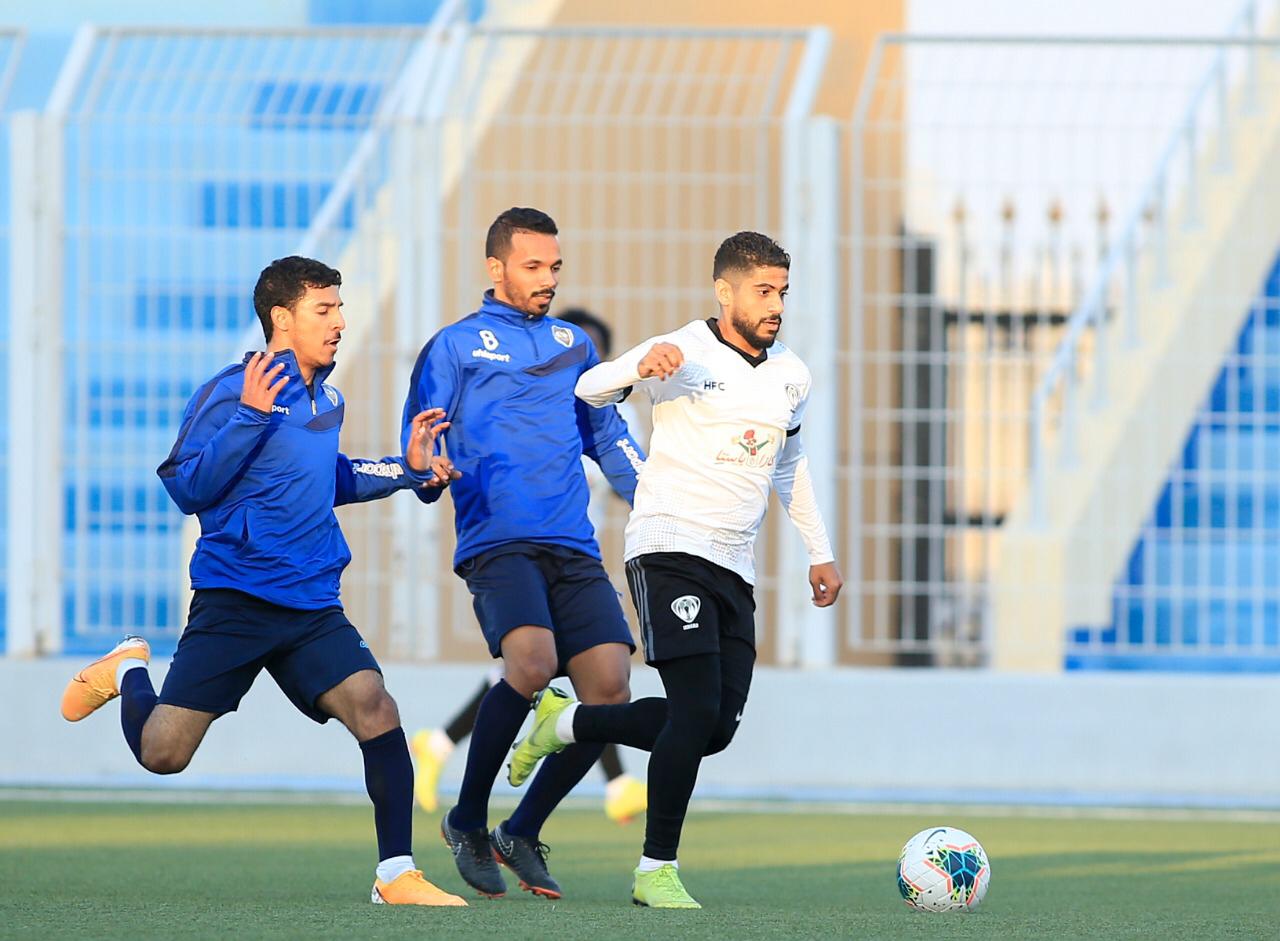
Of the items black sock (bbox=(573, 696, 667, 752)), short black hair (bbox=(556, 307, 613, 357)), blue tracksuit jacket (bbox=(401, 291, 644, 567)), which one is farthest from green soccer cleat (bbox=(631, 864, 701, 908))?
short black hair (bbox=(556, 307, 613, 357))

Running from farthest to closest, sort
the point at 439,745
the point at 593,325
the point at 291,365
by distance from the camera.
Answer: the point at 439,745
the point at 593,325
the point at 291,365

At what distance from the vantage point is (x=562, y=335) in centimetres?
→ 642

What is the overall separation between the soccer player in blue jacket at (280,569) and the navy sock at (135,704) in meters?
0.07

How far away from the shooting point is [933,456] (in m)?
10.2

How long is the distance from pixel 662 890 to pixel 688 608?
0.68 meters

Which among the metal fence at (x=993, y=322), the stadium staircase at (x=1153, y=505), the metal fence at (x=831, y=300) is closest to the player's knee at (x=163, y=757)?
the metal fence at (x=831, y=300)

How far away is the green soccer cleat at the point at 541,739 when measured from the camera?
6.04m

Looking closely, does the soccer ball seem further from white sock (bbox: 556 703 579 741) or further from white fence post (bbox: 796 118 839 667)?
white fence post (bbox: 796 118 839 667)

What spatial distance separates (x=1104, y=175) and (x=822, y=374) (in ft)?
4.80

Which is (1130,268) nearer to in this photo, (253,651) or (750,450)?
(750,450)

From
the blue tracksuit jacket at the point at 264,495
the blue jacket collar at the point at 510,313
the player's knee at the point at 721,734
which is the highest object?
the blue jacket collar at the point at 510,313

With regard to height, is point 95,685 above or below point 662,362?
below

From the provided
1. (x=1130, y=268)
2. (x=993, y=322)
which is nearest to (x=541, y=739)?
(x=993, y=322)

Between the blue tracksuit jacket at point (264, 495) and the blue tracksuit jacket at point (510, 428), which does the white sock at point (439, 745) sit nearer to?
the blue tracksuit jacket at point (510, 428)
